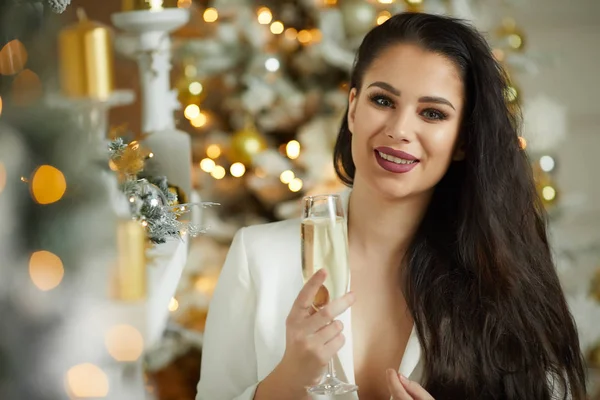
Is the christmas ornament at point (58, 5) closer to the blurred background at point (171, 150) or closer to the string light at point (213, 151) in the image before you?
the blurred background at point (171, 150)

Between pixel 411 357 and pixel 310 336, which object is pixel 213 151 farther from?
pixel 310 336

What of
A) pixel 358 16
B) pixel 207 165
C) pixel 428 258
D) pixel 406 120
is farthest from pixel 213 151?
pixel 406 120

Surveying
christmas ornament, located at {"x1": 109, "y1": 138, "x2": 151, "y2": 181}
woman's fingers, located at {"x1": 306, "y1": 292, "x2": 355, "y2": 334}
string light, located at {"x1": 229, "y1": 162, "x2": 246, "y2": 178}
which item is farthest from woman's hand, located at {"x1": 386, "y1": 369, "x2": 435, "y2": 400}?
string light, located at {"x1": 229, "y1": 162, "x2": 246, "y2": 178}

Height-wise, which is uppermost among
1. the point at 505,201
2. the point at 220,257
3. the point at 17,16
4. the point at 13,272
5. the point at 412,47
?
the point at 412,47

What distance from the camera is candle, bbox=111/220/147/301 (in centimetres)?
38

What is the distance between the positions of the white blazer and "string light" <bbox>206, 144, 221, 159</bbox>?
48.9 inches

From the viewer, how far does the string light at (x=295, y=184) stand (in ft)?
9.48

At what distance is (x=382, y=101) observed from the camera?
5.41 ft

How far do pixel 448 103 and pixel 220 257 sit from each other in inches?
61.5

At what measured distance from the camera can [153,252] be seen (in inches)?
34.5

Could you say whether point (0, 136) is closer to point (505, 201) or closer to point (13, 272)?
point (13, 272)

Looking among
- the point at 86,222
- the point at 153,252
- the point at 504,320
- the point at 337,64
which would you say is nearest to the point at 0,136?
the point at 86,222

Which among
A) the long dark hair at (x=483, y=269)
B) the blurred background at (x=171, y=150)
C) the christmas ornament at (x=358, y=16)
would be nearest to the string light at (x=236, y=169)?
the blurred background at (x=171, y=150)

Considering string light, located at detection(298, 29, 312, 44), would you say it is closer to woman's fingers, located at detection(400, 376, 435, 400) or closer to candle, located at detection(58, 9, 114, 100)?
woman's fingers, located at detection(400, 376, 435, 400)
